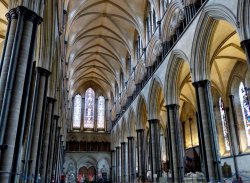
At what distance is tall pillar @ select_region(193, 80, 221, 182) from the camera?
31.9 feet

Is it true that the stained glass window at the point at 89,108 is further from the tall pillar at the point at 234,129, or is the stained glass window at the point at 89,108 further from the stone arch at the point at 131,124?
the tall pillar at the point at 234,129

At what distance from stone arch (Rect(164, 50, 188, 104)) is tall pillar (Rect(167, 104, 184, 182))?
45 centimetres

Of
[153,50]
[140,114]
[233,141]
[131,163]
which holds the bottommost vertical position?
[131,163]

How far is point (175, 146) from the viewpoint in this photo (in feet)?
42.6

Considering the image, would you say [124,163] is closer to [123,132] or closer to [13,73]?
[123,132]

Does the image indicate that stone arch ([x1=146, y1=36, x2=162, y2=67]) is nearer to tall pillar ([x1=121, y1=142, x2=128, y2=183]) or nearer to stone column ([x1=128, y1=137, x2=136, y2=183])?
stone column ([x1=128, y1=137, x2=136, y2=183])

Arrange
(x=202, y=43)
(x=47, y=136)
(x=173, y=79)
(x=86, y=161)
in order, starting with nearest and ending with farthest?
(x=202, y=43) → (x=47, y=136) → (x=173, y=79) → (x=86, y=161)

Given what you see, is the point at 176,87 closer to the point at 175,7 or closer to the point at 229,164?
the point at 175,7

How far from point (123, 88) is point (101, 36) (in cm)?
596

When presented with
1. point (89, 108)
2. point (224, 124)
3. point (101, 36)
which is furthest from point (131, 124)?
point (89, 108)

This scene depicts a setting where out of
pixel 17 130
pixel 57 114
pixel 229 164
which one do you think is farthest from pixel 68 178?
pixel 17 130

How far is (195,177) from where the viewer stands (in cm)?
1041

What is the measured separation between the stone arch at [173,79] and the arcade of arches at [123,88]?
0.18ft

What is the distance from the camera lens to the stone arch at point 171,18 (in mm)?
13414
